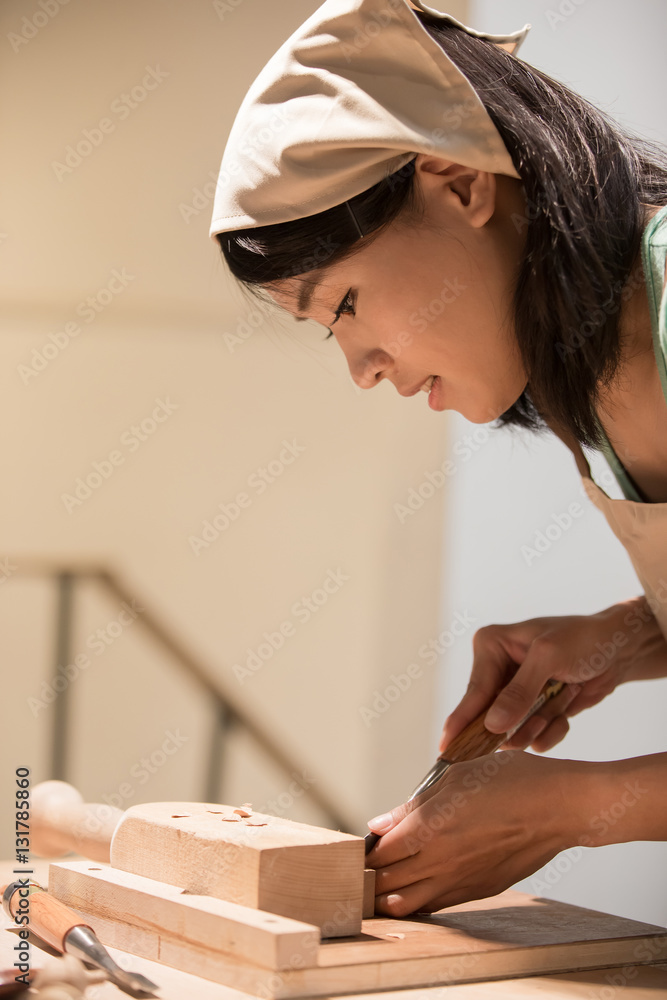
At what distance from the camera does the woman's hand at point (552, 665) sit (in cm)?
97

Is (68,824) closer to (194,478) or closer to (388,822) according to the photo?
(388,822)

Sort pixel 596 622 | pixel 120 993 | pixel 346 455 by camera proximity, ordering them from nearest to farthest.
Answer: pixel 120 993 → pixel 596 622 → pixel 346 455

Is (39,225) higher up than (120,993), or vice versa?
(39,225)

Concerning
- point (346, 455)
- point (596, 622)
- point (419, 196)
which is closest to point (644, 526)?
point (596, 622)

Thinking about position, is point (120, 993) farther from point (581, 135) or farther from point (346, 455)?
point (346, 455)

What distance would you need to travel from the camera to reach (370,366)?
0.88 metres

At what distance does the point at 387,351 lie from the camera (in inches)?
34.0

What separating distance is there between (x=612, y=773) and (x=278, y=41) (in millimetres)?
2108

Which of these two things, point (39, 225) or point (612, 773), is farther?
point (39, 225)

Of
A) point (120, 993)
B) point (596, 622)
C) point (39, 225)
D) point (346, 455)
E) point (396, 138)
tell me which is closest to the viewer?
point (120, 993)

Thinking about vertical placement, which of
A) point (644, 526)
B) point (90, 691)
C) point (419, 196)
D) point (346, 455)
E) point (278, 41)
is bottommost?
point (90, 691)

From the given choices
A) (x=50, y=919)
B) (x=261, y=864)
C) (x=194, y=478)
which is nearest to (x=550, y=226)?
(x=261, y=864)

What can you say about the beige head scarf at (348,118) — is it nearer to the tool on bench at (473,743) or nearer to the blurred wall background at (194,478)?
the tool on bench at (473,743)

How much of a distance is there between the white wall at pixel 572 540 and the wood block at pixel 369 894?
1.06 metres
